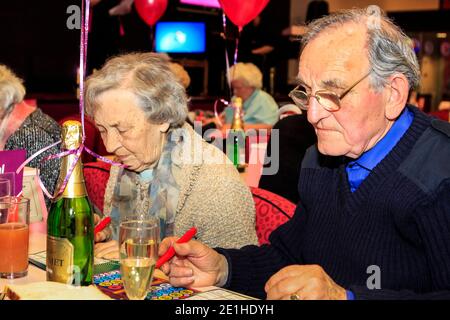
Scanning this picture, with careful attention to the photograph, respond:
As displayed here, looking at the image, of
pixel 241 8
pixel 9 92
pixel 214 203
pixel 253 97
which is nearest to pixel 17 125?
pixel 9 92

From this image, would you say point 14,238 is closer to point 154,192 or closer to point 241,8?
point 154,192

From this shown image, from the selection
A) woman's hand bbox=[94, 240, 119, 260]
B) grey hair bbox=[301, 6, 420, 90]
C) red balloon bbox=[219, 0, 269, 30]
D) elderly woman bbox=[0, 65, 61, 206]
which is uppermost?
red balloon bbox=[219, 0, 269, 30]

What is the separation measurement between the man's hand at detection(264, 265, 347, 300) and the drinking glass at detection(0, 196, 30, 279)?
0.62m

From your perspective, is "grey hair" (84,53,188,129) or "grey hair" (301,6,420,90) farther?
"grey hair" (84,53,188,129)

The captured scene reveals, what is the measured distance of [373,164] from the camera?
1566mm

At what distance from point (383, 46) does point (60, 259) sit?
94cm

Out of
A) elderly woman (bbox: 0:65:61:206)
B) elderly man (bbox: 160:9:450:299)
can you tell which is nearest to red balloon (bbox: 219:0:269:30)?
elderly woman (bbox: 0:65:61:206)

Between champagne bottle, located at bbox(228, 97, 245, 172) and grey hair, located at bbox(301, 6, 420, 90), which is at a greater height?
grey hair, located at bbox(301, 6, 420, 90)

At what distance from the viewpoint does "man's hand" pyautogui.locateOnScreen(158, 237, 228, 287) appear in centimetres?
142

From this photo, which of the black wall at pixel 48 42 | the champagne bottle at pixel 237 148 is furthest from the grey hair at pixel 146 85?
the black wall at pixel 48 42

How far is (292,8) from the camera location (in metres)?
13.6

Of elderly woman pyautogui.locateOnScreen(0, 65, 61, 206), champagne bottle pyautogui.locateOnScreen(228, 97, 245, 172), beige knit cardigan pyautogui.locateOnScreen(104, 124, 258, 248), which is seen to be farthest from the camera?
champagne bottle pyautogui.locateOnScreen(228, 97, 245, 172)

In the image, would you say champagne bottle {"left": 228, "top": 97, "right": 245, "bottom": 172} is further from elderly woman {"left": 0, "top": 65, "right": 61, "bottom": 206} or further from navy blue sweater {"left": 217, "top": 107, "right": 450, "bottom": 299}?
navy blue sweater {"left": 217, "top": 107, "right": 450, "bottom": 299}
